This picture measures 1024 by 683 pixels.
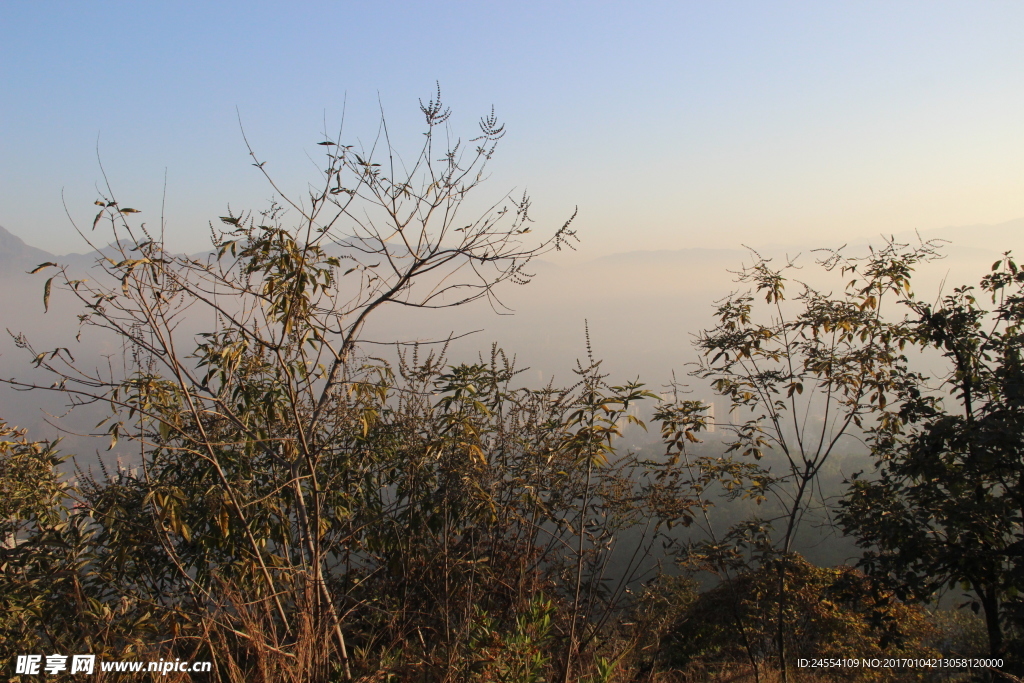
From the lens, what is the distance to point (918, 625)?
5.19m

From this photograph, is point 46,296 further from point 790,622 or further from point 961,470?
point 790,622

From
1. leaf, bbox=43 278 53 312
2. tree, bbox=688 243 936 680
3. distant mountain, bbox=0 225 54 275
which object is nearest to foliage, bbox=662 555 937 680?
tree, bbox=688 243 936 680

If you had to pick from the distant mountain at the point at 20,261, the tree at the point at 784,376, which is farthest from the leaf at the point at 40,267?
the tree at the point at 784,376

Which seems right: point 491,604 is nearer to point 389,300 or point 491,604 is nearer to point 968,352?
point 389,300

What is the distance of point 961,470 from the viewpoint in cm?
351

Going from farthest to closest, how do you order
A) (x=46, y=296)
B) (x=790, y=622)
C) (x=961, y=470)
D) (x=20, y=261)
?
(x=20, y=261)
(x=790, y=622)
(x=961, y=470)
(x=46, y=296)

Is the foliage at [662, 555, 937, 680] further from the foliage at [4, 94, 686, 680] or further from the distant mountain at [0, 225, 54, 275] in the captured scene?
the distant mountain at [0, 225, 54, 275]

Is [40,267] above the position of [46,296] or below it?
above

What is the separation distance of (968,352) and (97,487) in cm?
536

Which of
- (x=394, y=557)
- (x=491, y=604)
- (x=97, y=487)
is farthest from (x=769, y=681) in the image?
(x=97, y=487)

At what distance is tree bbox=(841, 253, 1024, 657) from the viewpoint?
329 cm

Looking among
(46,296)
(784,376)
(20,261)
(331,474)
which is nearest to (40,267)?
(46,296)

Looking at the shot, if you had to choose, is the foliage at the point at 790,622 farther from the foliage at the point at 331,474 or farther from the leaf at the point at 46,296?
the leaf at the point at 46,296

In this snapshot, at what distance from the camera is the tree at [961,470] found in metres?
3.29
